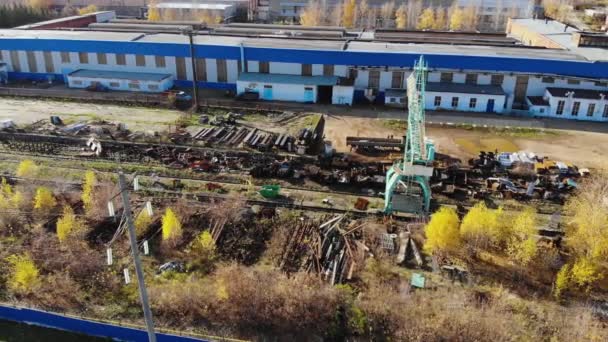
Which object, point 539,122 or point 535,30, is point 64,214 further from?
point 535,30

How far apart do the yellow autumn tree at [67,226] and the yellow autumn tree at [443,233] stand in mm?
11878

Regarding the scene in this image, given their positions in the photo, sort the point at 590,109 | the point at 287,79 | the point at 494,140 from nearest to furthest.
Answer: the point at 494,140
the point at 590,109
the point at 287,79

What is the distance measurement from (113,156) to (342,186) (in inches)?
444

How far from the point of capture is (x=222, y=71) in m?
33.8

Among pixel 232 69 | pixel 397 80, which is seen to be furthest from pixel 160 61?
pixel 397 80

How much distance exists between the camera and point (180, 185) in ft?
66.1

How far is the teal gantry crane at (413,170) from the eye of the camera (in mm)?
16672

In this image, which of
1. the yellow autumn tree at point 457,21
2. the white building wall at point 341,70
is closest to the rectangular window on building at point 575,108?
the white building wall at point 341,70

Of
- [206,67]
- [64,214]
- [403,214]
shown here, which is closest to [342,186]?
[403,214]

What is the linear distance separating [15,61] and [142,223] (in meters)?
A: 27.6

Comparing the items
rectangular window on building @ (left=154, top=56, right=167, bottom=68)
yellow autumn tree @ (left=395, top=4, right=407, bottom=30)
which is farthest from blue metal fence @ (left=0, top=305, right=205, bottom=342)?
yellow autumn tree @ (left=395, top=4, right=407, bottom=30)

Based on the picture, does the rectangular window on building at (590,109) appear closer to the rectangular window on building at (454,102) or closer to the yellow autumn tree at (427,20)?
the rectangular window on building at (454,102)

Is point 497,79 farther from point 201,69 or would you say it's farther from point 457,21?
point 457,21

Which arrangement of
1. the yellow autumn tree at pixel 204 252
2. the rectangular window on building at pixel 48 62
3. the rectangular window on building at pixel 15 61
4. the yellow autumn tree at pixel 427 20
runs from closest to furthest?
the yellow autumn tree at pixel 204 252 → the rectangular window on building at pixel 48 62 → the rectangular window on building at pixel 15 61 → the yellow autumn tree at pixel 427 20
